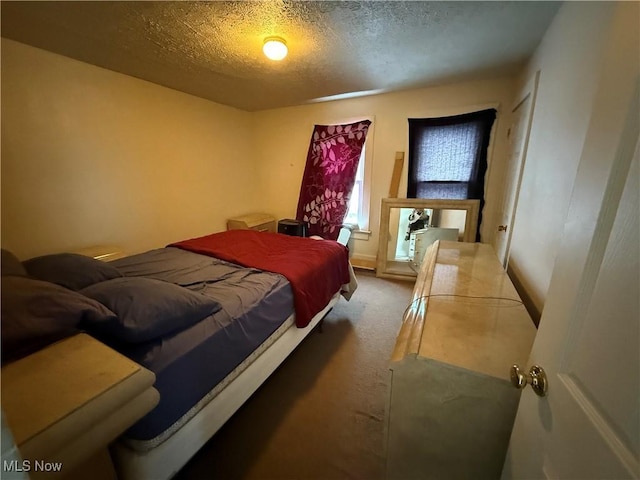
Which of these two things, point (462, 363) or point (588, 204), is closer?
point (588, 204)

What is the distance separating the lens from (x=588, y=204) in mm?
517

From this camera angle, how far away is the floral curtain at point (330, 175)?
3.47 metres

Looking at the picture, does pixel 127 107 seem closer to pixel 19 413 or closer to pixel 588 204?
pixel 19 413

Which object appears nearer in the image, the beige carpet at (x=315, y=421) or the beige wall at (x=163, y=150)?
the beige carpet at (x=315, y=421)

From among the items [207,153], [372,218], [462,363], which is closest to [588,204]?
[462,363]

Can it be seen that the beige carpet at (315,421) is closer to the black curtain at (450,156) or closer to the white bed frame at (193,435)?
the white bed frame at (193,435)

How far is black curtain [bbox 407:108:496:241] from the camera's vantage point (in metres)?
2.83

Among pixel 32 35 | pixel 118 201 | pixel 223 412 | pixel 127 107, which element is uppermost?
pixel 32 35

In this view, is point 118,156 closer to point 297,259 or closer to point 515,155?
point 297,259

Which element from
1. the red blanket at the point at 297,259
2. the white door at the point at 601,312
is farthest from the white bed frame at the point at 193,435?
the white door at the point at 601,312

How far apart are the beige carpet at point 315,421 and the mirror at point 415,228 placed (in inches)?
51.7

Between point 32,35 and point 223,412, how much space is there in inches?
101

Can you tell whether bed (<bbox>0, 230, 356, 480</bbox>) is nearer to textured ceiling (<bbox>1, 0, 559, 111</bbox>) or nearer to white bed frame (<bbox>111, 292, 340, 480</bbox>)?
white bed frame (<bbox>111, 292, 340, 480</bbox>)

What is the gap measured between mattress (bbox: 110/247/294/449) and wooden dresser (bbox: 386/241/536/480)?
2.53 ft
